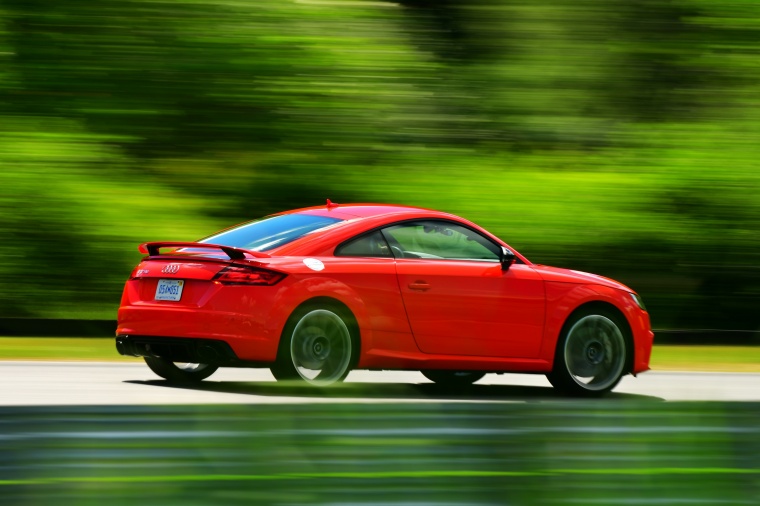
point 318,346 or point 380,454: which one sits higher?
point 380,454

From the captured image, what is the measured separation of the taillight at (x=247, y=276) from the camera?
8.73 meters

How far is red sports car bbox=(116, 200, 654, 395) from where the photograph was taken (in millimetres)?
8758

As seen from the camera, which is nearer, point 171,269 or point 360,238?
point 171,269

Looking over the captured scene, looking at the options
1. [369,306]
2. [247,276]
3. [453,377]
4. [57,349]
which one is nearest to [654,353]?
[453,377]

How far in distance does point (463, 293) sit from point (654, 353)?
6259 millimetres

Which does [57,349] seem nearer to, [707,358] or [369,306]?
[369,306]

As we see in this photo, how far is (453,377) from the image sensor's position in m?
10.7

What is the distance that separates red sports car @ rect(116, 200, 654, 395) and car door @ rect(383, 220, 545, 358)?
0.01 m

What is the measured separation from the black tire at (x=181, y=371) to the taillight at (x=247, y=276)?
4.43 ft

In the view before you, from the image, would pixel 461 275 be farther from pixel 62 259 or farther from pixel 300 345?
pixel 62 259

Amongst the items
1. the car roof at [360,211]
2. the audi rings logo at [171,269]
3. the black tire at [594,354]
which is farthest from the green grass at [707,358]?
the audi rings logo at [171,269]

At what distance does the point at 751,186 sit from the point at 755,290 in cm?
158

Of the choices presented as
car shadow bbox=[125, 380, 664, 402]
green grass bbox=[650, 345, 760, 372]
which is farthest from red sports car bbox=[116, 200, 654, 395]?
green grass bbox=[650, 345, 760, 372]

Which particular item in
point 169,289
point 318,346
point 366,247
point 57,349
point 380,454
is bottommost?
point 57,349
